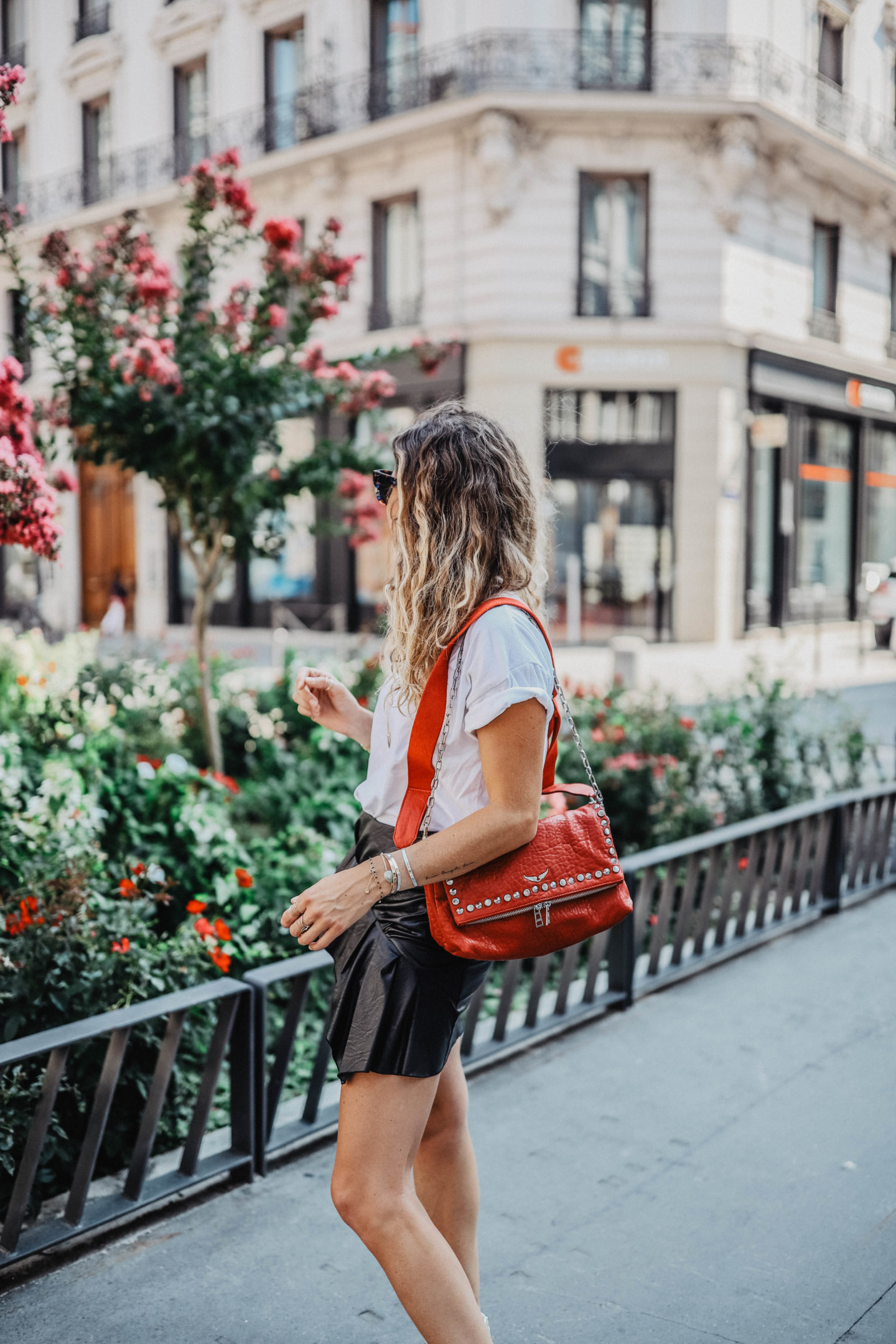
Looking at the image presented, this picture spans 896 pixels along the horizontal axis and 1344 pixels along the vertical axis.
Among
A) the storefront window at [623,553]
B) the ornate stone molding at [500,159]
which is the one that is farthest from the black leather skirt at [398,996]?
the ornate stone molding at [500,159]

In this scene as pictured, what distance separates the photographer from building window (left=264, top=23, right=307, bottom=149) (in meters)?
21.3

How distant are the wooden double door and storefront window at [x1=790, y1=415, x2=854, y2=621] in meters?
13.2

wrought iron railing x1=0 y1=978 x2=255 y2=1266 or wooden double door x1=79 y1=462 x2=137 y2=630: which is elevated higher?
wooden double door x1=79 y1=462 x2=137 y2=630

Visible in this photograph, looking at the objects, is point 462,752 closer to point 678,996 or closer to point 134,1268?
point 134,1268

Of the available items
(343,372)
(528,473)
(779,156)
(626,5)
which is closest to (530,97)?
(626,5)

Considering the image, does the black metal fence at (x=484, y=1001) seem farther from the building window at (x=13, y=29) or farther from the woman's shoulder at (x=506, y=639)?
the building window at (x=13, y=29)

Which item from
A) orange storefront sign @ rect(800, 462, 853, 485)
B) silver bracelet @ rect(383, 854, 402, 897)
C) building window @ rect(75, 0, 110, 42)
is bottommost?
silver bracelet @ rect(383, 854, 402, 897)

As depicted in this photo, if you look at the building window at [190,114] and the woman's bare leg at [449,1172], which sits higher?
the building window at [190,114]

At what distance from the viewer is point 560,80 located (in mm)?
18922

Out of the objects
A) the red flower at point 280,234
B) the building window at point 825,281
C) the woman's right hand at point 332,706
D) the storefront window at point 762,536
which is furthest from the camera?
the building window at point 825,281

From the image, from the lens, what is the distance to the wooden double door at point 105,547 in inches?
996

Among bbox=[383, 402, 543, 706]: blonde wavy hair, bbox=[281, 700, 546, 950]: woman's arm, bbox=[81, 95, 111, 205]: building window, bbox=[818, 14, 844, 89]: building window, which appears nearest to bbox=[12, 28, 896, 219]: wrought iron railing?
bbox=[818, 14, 844, 89]: building window

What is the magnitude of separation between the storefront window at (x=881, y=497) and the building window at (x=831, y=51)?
21.6 feet

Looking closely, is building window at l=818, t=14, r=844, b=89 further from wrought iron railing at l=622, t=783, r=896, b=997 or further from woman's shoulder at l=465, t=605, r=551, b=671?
woman's shoulder at l=465, t=605, r=551, b=671
